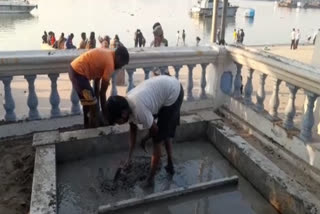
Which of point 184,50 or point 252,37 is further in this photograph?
point 252,37

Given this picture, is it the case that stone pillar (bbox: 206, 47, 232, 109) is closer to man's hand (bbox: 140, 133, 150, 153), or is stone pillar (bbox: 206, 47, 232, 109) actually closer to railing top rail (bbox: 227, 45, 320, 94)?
railing top rail (bbox: 227, 45, 320, 94)

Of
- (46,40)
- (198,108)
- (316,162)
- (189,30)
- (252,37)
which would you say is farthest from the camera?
(189,30)

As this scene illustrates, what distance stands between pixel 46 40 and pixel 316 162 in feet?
73.4

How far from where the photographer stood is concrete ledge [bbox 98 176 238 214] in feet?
10.5

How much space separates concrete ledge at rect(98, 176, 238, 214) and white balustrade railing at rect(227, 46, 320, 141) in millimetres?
1263

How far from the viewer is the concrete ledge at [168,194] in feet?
10.5

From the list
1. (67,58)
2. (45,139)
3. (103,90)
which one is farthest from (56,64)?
(45,139)

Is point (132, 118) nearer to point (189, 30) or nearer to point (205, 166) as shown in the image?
point (205, 166)

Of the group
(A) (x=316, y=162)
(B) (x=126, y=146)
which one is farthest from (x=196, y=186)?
(A) (x=316, y=162)

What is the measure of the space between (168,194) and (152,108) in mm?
831

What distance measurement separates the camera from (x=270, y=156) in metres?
4.46

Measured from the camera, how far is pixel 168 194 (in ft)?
11.1

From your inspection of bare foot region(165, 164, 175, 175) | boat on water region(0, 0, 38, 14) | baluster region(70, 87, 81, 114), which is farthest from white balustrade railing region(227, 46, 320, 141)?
boat on water region(0, 0, 38, 14)

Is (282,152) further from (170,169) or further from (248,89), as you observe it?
(170,169)
